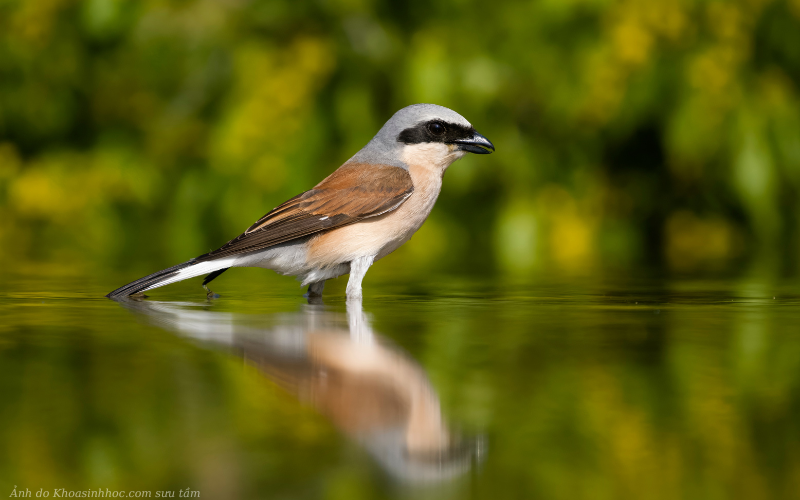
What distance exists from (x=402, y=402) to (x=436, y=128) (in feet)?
13.7

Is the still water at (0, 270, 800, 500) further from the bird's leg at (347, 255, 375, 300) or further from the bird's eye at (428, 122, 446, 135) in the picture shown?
the bird's eye at (428, 122, 446, 135)

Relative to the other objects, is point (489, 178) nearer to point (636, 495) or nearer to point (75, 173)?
point (75, 173)

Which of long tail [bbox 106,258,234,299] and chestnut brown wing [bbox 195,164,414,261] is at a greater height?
chestnut brown wing [bbox 195,164,414,261]

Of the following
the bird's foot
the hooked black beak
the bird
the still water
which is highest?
the hooked black beak

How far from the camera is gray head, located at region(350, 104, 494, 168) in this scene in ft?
21.7

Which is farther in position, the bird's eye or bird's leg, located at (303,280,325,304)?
the bird's eye

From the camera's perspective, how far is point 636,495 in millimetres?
1858

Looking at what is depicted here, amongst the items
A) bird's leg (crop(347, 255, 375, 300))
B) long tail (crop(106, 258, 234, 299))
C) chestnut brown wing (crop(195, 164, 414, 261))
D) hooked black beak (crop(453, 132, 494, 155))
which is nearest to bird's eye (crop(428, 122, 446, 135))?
hooked black beak (crop(453, 132, 494, 155))

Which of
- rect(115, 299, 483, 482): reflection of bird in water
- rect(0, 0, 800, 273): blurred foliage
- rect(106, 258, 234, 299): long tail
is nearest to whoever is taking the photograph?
rect(115, 299, 483, 482): reflection of bird in water

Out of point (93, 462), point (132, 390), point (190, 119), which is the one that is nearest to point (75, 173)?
point (190, 119)

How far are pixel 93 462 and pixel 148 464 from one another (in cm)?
14

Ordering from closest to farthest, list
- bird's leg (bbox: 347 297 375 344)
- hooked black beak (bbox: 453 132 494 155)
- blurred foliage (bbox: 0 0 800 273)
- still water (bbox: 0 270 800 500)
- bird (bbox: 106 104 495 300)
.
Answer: still water (bbox: 0 270 800 500), bird's leg (bbox: 347 297 375 344), bird (bbox: 106 104 495 300), hooked black beak (bbox: 453 132 494 155), blurred foliage (bbox: 0 0 800 273)

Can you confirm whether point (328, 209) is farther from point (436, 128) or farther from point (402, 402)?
point (402, 402)

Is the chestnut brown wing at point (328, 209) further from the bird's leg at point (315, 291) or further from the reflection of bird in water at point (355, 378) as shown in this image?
the reflection of bird in water at point (355, 378)
